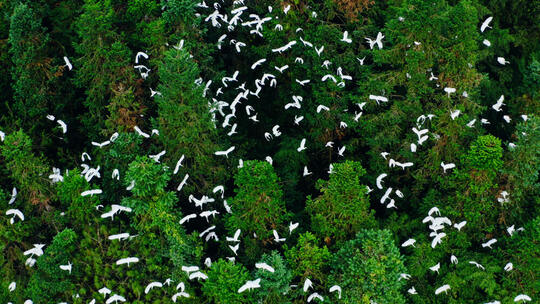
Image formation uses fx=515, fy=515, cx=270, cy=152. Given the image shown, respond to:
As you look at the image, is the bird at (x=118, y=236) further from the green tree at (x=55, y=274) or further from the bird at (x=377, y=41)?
the bird at (x=377, y=41)

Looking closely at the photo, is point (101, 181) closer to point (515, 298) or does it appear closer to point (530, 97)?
point (515, 298)

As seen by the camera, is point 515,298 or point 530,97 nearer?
point 515,298

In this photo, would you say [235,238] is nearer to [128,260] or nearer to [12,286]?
[128,260]

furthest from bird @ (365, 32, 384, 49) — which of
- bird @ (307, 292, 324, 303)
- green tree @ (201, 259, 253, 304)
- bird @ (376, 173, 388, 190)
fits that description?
green tree @ (201, 259, 253, 304)

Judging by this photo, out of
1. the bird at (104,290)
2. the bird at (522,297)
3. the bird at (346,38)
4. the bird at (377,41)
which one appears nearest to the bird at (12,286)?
the bird at (104,290)

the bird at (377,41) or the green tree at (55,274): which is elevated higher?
the bird at (377,41)

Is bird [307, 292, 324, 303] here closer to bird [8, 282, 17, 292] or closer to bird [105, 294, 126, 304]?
bird [105, 294, 126, 304]

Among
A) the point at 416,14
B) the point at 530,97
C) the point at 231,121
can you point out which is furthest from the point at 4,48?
the point at 530,97
